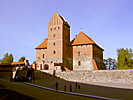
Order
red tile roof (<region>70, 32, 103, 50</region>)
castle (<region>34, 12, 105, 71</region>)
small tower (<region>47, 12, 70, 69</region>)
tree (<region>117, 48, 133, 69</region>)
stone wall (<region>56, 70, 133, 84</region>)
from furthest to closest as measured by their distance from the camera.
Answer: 1. tree (<region>117, 48, 133, 69</region>)
2. small tower (<region>47, 12, 70, 69</region>)
3. red tile roof (<region>70, 32, 103, 50</region>)
4. castle (<region>34, 12, 105, 71</region>)
5. stone wall (<region>56, 70, 133, 84</region>)

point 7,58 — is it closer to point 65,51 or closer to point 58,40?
point 58,40

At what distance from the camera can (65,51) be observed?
140 feet

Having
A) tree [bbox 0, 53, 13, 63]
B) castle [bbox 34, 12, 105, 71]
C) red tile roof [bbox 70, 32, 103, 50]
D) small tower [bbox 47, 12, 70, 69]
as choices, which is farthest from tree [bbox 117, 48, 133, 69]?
tree [bbox 0, 53, 13, 63]

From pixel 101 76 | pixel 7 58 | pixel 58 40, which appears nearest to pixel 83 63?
pixel 58 40

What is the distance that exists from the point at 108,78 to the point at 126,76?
2.95 meters

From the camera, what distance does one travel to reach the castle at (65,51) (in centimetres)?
4028

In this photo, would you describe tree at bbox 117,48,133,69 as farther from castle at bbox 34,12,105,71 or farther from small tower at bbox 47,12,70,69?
small tower at bbox 47,12,70,69

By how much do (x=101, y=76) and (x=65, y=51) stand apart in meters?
13.8

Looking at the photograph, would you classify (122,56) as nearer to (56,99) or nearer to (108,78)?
(108,78)

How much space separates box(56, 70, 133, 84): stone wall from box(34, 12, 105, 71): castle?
5.41 m

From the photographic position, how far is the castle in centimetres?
4028

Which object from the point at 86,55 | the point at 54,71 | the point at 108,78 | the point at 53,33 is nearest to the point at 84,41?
the point at 86,55

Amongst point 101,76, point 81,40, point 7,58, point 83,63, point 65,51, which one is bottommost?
point 101,76

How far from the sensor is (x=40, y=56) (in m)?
46.1
